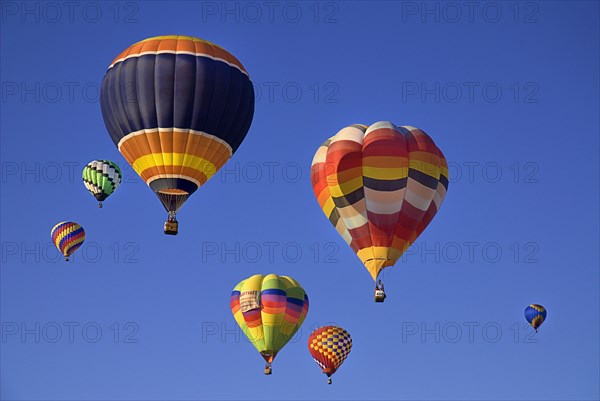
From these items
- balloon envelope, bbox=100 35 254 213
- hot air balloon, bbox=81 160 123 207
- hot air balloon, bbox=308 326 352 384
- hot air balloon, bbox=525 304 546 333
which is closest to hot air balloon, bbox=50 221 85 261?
hot air balloon, bbox=81 160 123 207

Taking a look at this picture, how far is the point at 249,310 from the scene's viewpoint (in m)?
39.2

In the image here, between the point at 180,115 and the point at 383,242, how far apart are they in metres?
5.93

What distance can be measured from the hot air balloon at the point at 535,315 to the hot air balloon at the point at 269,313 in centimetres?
1044

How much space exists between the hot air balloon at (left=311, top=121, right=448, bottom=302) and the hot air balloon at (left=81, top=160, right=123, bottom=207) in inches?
387

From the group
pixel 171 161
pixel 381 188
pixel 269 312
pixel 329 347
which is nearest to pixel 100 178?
pixel 269 312

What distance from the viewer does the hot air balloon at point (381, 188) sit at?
33.0 meters

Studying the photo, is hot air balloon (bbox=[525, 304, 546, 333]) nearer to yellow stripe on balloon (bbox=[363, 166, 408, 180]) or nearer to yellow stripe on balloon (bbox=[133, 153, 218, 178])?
yellow stripe on balloon (bbox=[363, 166, 408, 180])

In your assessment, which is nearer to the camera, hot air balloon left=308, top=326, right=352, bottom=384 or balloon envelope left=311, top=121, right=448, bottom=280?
balloon envelope left=311, top=121, right=448, bottom=280

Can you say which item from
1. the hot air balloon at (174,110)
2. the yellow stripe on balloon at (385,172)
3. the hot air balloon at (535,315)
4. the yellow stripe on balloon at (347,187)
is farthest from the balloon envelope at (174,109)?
the hot air balloon at (535,315)

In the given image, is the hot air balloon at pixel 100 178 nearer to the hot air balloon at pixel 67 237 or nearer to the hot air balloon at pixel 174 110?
the hot air balloon at pixel 67 237

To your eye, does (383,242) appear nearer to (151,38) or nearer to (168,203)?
(168,203)

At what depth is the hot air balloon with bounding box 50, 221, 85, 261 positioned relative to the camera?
4259cm

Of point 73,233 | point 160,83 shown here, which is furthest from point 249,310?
point 160,83

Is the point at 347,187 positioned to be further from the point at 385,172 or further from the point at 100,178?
the point at 100,178
